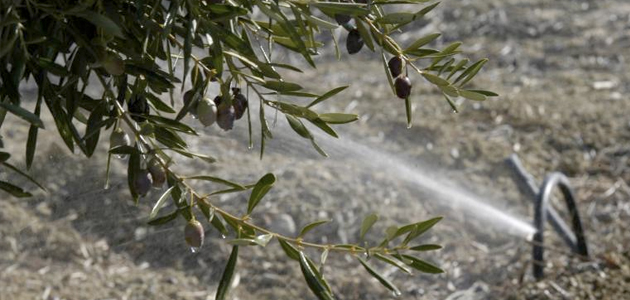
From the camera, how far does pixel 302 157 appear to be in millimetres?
3074

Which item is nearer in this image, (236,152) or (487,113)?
(236,152)

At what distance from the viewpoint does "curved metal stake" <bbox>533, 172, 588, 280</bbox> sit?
2.39 meters

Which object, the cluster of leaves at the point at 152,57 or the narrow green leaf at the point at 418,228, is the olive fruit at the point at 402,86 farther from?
the narrow green leaf at the point at 418,228

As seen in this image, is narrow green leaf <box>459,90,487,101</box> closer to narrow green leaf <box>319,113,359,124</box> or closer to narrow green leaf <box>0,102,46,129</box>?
narrow green leaf <box>319,113,359,124</box>

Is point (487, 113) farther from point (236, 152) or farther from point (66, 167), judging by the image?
point (66, 167)

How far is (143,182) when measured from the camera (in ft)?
3.25

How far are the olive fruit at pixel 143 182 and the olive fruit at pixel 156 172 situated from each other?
11 mm

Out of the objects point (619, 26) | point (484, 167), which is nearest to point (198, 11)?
point (484, 167)

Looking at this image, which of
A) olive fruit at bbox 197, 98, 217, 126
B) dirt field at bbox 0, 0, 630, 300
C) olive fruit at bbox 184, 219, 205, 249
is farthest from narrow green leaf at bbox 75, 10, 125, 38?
dirt field at bbox 0, 0, 630, 300

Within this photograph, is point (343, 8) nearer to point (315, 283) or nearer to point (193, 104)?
point (193, 104)

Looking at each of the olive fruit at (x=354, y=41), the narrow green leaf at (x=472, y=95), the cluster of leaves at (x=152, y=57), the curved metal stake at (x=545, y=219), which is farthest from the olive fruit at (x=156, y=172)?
the curved metal stake at (x=545, y=219)

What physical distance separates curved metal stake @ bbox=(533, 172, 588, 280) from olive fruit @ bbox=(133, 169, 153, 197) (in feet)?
4.97

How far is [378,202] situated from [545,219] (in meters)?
0.63

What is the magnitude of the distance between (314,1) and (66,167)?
1946 mm
